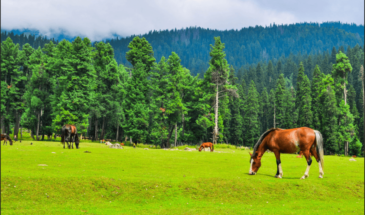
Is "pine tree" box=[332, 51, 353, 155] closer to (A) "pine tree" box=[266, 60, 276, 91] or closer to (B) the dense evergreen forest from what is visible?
(B) the dense evergreen forest

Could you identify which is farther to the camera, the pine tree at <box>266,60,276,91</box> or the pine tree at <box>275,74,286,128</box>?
the pine tree at <box>266,60,276,91</box>

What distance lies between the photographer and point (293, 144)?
54.6 ft

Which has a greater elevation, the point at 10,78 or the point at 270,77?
the point at 270,77

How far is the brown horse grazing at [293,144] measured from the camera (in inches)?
643

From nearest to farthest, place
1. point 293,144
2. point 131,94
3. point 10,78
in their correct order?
1. point 293,144
2. point 131,94
3. point 10,78

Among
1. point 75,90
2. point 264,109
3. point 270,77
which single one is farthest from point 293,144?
point 270,77

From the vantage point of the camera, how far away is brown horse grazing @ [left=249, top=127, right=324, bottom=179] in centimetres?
1633

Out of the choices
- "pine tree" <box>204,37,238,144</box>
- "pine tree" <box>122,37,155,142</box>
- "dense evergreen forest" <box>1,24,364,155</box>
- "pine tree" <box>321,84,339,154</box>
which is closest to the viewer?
"dense evergreen forest" <box>1,24,364,155</box>

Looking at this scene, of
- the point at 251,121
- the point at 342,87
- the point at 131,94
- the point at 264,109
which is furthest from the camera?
the point at 264,109

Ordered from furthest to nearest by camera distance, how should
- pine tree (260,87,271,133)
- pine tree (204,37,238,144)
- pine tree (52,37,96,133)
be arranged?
1. pine tree (260,87,271,133)
2. pine tree (204,37,238,144)
3. pine tree (52,37,96,133)

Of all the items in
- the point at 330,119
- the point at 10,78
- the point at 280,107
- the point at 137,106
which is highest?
the point at 10,78

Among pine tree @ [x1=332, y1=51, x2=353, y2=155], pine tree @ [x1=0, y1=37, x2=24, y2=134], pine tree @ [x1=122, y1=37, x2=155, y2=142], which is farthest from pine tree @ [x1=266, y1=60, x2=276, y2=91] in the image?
pine tree @ [x1=0, y1=37, x2=24, y2=134]

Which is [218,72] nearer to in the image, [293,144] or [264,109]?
[293,144]

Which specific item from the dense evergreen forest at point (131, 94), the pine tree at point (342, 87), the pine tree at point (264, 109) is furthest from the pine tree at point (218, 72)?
the pine tree at point (264, 109)
